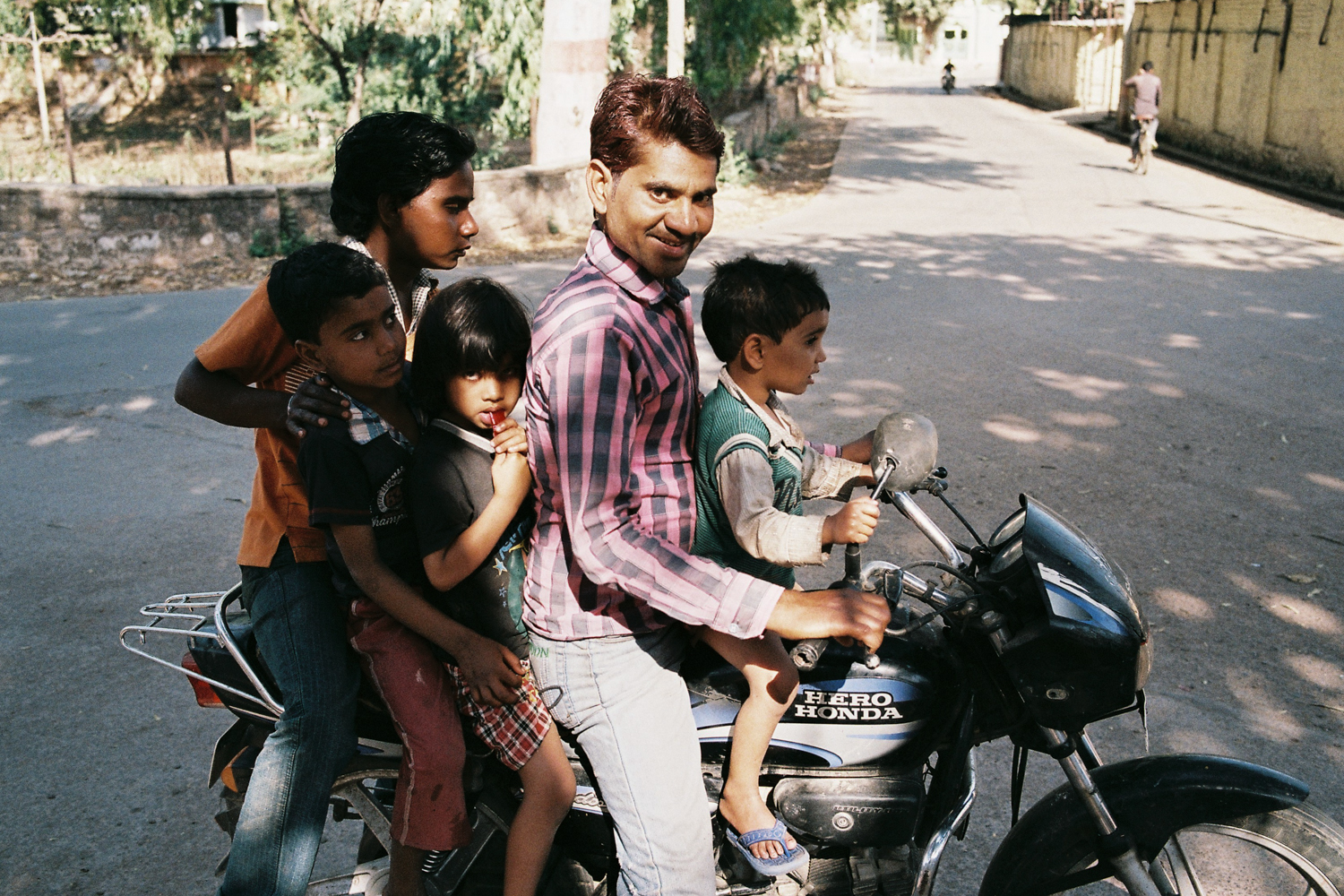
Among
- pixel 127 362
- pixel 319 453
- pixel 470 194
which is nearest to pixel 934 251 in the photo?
pixel 127 362

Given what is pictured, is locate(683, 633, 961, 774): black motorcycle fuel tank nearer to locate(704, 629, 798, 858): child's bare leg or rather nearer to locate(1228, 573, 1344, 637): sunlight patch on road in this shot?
locate(704, 629, 798, 858): child's bare leg

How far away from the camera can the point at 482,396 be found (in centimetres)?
202

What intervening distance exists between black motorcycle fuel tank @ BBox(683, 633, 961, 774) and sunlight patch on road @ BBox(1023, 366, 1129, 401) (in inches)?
197

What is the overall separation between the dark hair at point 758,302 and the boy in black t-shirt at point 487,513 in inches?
15.3

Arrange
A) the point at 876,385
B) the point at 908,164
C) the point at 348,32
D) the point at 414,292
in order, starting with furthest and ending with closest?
the point at 908,164, the point at 348,32, the point at 876,385, the point at 414,292

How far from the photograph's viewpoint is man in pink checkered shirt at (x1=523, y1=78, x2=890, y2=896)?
5.79 ft

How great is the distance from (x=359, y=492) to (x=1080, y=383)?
5.89 meters

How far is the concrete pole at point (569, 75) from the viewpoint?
12.8 m

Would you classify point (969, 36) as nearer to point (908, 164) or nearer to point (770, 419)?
point (908, 164)

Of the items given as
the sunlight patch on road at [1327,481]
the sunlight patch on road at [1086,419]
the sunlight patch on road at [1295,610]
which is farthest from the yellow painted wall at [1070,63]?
the sunlight patch on road at [1295,610]

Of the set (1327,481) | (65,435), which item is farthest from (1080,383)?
(65,435)

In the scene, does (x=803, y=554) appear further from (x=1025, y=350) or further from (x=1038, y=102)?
(x=1038, y=102)

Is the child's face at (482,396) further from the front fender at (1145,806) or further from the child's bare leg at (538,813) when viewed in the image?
the front fender at (1145,806)

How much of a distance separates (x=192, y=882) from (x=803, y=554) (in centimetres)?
209
